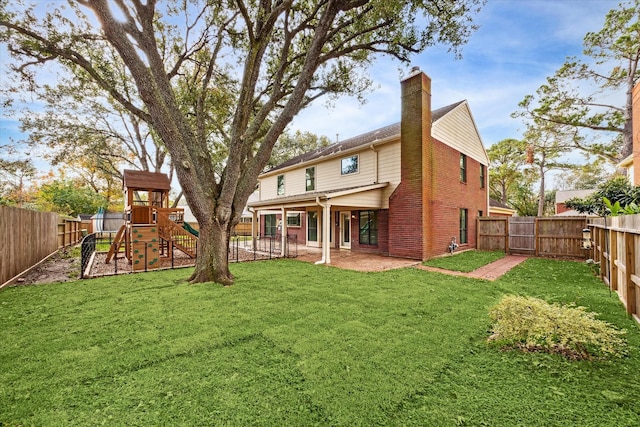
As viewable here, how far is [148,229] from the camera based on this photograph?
9.45 metres

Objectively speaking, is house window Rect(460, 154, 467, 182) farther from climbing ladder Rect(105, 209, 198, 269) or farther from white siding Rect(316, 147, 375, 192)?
climbing ladder Rect(105, 209, 198, 269)

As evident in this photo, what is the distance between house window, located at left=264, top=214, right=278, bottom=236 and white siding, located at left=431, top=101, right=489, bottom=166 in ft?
42.5

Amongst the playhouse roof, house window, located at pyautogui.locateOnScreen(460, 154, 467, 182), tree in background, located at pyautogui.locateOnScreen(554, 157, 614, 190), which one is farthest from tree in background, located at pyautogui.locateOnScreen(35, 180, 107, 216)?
tree in background, located at pyautogui.locateOnScreen(554, 157, 614, 190)

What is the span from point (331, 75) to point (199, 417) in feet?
37.7

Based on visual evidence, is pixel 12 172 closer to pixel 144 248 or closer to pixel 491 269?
pixel 144 248

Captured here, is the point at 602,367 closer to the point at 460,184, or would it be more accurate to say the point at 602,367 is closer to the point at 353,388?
the point at 353,388

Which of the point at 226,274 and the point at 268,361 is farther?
the point at 226,274

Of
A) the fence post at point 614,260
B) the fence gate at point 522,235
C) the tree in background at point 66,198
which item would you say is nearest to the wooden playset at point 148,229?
the fence post at point 614,260

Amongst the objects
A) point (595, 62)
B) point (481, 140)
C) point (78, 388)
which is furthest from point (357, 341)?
point (595, 62)

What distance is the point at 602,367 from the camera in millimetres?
2941

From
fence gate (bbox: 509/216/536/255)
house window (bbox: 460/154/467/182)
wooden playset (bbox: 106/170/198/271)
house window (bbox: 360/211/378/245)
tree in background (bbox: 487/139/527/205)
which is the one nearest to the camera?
wooden playset (bbox: 106/170/198/271)

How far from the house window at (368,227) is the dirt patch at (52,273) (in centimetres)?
1117

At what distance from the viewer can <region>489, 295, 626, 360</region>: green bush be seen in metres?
3.14

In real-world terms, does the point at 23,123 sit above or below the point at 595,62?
below
